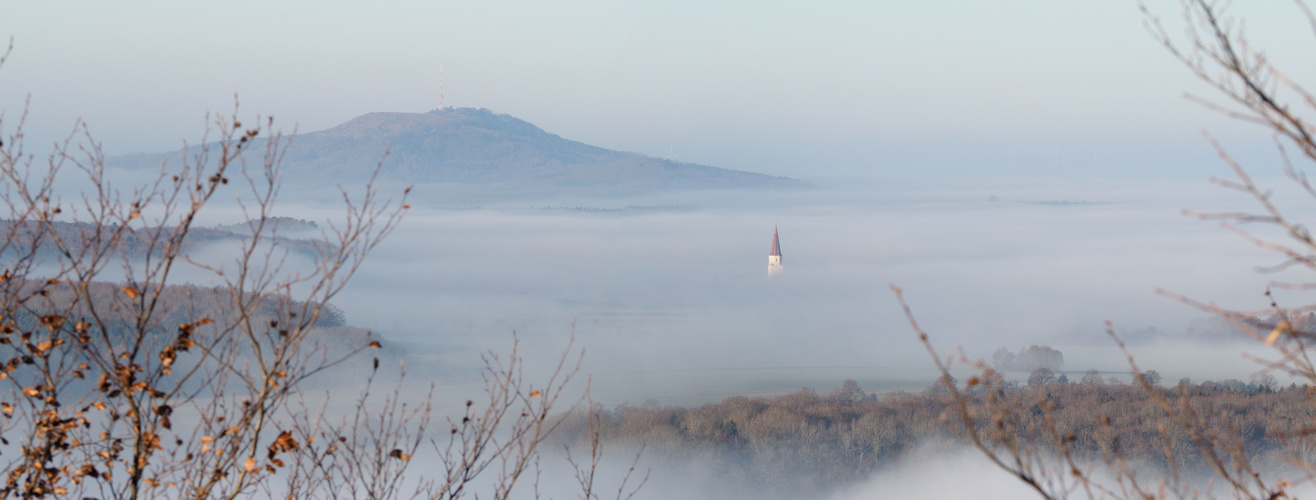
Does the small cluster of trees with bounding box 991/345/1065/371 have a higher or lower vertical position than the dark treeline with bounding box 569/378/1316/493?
lower

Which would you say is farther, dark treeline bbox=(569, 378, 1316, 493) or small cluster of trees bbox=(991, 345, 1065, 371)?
small cluster of trees bbox=(991, 345, 1065, 371)

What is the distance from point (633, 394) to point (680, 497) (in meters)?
36.7

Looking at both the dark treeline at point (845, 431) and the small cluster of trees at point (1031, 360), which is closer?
the dark treeline at point (845, 431)

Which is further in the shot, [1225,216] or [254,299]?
[254,299]

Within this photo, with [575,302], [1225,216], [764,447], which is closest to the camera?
[1225,216]

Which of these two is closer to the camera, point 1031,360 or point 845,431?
point 845,431

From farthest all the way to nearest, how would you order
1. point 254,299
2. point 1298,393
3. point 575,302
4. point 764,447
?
point 575,302 < point 764,447 < point 1298,393 < point 254,299

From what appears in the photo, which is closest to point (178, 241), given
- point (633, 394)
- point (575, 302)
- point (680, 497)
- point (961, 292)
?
point (680, 497)

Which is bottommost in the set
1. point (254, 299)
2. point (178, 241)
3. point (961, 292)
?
point (961, 292)

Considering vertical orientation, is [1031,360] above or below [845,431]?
below

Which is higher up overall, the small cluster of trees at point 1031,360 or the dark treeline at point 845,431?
the dark treeline at point 845,431

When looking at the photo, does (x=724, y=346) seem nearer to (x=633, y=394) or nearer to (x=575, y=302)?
(x=633, y=394)

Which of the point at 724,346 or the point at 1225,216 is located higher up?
the point at 1225,216

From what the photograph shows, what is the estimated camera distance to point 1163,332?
130 metres
